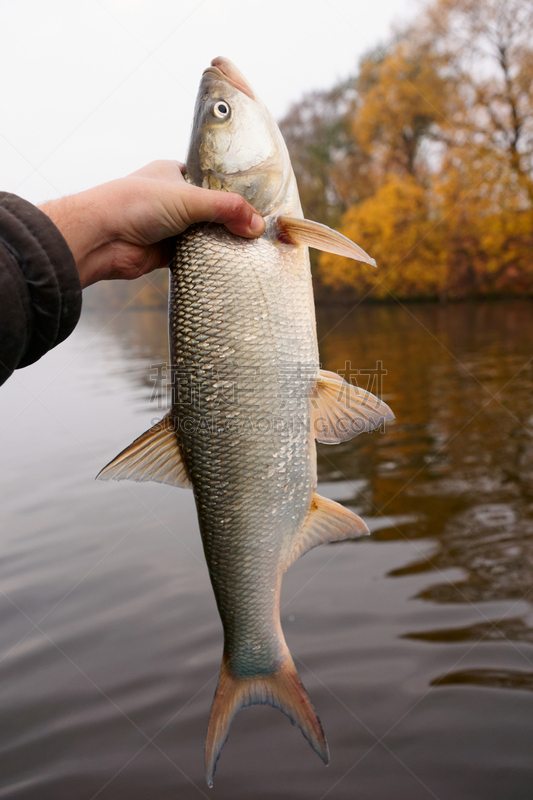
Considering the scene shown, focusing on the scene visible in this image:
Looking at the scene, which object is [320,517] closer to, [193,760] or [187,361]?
[187,361]

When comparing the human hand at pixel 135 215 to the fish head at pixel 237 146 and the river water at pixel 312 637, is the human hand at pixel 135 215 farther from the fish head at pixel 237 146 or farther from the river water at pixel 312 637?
the river water at pixel 312 637

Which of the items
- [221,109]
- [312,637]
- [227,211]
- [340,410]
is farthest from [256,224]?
[312,637]

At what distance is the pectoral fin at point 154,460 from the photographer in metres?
2.23

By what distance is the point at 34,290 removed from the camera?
7.26 feet

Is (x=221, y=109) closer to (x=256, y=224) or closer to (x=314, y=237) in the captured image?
(x=256, y=224)

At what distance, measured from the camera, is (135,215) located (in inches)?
97.3

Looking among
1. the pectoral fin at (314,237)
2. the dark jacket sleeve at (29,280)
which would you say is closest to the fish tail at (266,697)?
the dark jacket sleeve at (29,280)

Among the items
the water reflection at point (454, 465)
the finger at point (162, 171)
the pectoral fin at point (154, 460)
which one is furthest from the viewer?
the water reflection at point (454, 465)

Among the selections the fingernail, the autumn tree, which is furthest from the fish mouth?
the autumn tree

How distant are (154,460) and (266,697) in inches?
40.3

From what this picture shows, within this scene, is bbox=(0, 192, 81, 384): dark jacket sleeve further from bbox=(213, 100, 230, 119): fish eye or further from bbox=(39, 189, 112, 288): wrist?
bbox=(213, 100, 230, 119): fish eye

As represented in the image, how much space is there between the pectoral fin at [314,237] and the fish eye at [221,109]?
0.45 metres

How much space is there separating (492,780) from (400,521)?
289cm

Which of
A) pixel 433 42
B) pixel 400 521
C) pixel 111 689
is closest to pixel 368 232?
pixel 433 42
